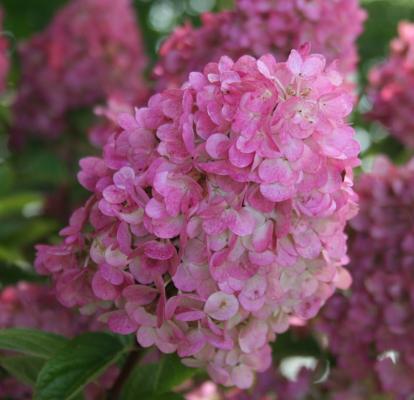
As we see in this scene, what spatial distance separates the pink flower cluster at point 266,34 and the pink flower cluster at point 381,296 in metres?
0.23

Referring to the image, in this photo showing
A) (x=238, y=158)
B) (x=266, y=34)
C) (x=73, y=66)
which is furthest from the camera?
(x=73, y=66)

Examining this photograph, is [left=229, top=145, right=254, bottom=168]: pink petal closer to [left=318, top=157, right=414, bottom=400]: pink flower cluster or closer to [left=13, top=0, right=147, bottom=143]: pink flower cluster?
[left=318, top=157, right=414, bottom=400]: pink flower cluster

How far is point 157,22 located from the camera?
328cm

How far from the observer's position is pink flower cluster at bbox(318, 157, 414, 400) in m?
1.19

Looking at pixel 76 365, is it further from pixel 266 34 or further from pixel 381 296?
pixel 266 34

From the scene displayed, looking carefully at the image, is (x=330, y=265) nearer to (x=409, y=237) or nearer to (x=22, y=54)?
(x=409, y=237)

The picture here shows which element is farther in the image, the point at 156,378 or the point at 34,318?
the point at 34,318

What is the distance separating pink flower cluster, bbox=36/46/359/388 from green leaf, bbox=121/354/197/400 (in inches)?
4.9

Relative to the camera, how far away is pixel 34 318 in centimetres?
113

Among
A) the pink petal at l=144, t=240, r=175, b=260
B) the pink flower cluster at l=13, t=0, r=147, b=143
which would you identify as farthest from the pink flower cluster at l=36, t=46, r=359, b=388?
the pink flower cluster at l=13, t=0, r=147, b=143

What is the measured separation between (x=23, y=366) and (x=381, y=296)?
512 mm

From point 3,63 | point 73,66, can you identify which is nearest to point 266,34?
point 73,66

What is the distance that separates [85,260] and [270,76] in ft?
0.90

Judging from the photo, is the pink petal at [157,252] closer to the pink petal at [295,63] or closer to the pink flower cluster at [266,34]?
the pink petal at [295,63]
